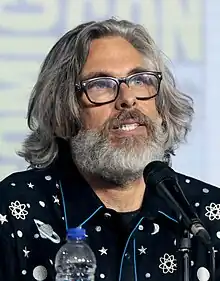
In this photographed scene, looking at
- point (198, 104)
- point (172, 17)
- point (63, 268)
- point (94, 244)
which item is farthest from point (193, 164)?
point (63, 268)

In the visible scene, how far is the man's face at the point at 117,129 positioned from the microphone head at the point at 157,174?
326 mm

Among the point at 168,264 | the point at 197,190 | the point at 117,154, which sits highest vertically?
the point at 117,154

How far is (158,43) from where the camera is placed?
7.23 ft

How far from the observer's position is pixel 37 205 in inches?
70.3

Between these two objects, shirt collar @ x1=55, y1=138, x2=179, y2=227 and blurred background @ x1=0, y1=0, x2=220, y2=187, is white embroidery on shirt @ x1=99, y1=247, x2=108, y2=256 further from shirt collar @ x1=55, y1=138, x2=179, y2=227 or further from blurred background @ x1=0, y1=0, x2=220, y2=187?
blurred background @ x1=0, y1=0, x2=220, y2=187

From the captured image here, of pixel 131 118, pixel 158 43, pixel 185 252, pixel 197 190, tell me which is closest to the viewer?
pixel 185 252

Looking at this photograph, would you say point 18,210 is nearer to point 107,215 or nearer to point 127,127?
point 107,215

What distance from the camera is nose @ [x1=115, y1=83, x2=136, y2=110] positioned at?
67.4 inches

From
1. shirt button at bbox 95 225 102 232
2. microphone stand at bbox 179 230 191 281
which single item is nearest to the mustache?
shirt button at bbox 95 225 102 232

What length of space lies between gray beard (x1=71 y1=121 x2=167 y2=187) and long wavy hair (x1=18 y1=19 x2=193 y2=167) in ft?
0.26

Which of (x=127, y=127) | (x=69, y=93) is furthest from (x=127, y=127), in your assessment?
(x=69, y=93)

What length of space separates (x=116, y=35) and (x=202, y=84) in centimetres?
41

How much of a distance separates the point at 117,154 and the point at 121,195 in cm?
11

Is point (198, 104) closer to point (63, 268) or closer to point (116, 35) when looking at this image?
point (116, 35)
